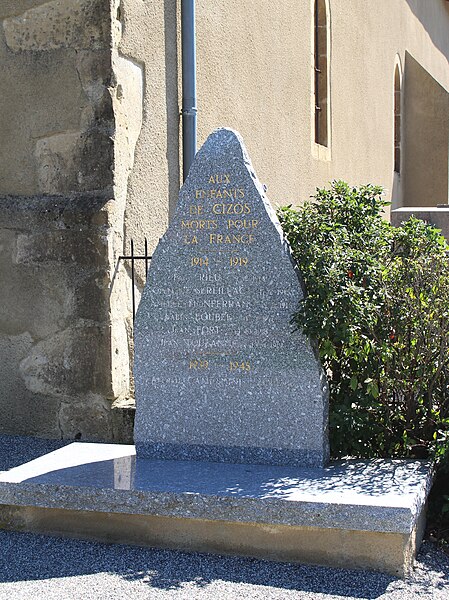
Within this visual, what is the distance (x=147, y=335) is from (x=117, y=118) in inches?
63.6

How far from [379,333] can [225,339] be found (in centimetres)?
73

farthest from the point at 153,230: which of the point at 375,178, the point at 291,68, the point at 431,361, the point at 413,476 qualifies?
the point at 375,178

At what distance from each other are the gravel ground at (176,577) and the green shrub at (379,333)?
66cm

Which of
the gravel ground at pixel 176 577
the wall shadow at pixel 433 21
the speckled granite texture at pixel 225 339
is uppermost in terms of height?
the wall shadow at pixel 433 21

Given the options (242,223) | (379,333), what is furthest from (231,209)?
(379,333)

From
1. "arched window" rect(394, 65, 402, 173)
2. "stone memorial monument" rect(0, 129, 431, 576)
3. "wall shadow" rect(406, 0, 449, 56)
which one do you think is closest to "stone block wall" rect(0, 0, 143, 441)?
"stone memorial monument" rect(0, 129, 431, 576)

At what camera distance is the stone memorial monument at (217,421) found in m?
3.72

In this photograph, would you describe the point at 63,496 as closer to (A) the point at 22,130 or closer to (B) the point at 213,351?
(B) the point at 213,351

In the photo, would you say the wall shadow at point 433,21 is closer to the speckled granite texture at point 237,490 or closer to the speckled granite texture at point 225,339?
the speckled granite texture at point 225,339

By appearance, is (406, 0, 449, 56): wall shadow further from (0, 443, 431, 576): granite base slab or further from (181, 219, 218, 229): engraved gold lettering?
(0, 443, 431, 576): granite base slab

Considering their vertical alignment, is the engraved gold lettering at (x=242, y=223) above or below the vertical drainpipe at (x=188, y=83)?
below

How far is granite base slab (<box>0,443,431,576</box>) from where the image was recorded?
3.50m

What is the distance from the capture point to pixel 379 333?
4.23m

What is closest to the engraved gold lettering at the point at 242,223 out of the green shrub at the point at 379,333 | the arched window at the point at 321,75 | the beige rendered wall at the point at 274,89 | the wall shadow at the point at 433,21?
the green shrub at the point at 379,333
